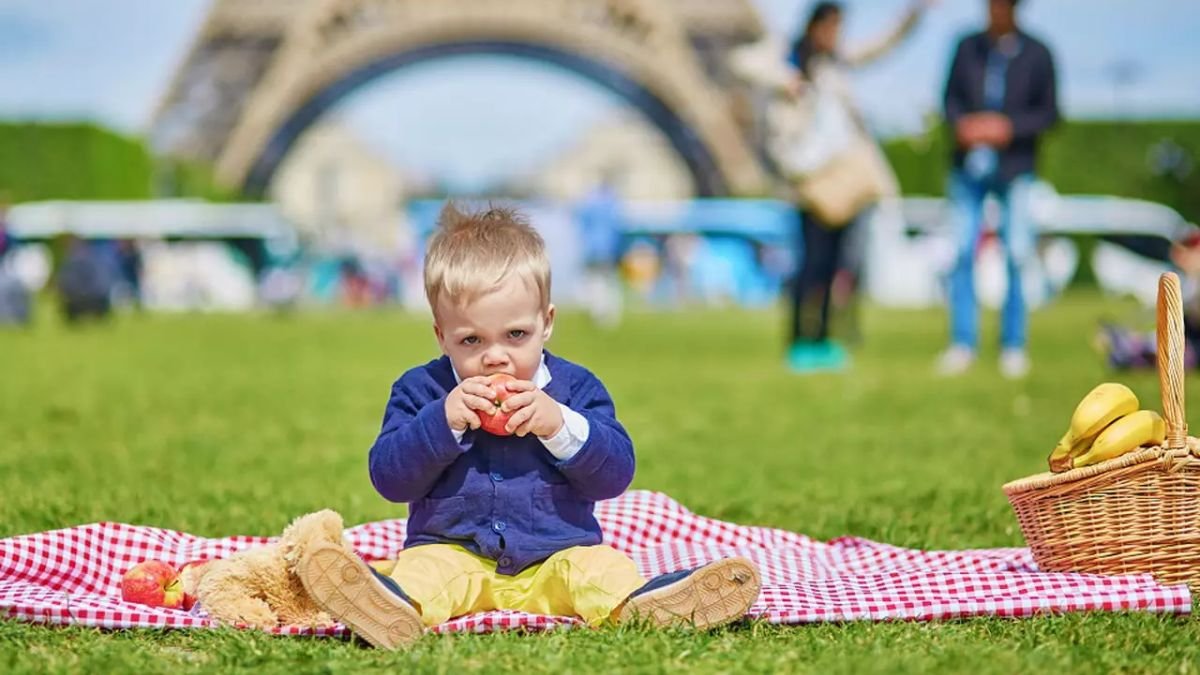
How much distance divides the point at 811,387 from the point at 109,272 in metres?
11.3

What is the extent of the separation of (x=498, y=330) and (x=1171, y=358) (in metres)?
1.21

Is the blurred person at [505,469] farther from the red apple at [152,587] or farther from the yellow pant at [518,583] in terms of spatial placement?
Result: the red apple at [152,587]

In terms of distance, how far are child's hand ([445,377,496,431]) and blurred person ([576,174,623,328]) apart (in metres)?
12.4

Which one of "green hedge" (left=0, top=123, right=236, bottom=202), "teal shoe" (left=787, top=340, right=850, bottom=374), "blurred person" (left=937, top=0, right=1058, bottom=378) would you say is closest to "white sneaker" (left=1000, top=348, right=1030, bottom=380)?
"blurred person" (left=937, top=0, right=1058, bottom=378)

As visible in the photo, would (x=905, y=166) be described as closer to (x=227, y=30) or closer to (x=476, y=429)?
(x=227, y=30)

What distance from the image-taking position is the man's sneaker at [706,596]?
2.35 m

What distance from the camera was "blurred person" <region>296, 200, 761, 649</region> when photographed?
2404mm

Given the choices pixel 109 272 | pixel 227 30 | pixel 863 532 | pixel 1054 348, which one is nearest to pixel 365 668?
pixel 863 532

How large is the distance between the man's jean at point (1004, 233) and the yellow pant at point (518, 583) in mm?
5358

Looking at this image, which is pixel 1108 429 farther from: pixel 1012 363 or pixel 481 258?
pixel 1012 363

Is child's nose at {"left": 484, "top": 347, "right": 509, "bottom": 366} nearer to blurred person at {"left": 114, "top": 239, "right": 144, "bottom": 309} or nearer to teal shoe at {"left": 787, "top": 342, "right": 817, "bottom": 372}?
teal shoe at {"left": 787, "top": 342, "right": 817, "bottom": 372}

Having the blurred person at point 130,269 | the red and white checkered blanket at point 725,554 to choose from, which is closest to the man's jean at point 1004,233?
the red and white checkered blanket at point 725,554

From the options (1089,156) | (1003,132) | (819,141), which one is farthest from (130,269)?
(1089,156)

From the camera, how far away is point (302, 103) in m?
28.0
